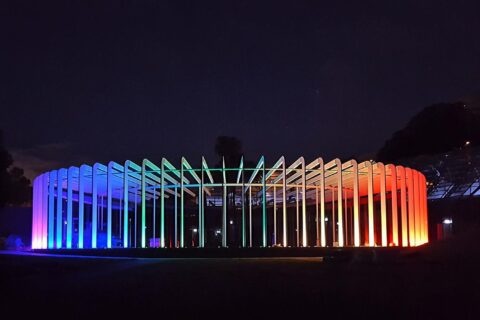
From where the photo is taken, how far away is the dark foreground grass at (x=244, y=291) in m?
11.3

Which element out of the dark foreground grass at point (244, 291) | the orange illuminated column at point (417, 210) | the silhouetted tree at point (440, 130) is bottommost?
the dark foreground grass at point (244, 291)

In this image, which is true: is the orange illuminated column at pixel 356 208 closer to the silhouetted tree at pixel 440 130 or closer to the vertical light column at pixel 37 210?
the vertical light column at pixel 37 210

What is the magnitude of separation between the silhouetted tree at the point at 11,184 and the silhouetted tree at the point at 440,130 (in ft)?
145

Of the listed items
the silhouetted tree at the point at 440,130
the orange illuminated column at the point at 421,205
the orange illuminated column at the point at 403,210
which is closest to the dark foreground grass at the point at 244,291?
the orange illuminated column at the point at 403,210

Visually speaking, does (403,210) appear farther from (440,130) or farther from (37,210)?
(440,130)

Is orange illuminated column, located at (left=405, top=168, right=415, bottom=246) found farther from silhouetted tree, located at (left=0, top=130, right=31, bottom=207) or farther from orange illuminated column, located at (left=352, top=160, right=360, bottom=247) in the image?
silhouetted tree, located at (left=0, top=130, right=31, bottom=207)

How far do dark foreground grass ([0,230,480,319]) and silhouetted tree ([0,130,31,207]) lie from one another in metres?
36.3

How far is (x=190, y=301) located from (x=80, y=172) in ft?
78.1

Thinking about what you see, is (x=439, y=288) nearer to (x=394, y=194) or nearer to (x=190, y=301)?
(x=190, y=301)

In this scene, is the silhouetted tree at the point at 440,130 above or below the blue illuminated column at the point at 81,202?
above

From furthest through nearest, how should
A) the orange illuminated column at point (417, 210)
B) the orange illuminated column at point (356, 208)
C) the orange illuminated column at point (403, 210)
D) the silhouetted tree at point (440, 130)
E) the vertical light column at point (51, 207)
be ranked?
the silhouetted tree at point (440, 130) < the orange illuminated column at point (417, 210) < the orange illuminated column at point (403, 210) < the vertical light column at point (51, 207) < the orange illuminated column at point (356, 208)

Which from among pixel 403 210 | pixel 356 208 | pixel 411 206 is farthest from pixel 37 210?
pixel 411 206

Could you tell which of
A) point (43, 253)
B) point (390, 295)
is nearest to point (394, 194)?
point (43, 253)

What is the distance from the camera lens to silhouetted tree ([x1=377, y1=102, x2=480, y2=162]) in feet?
236
